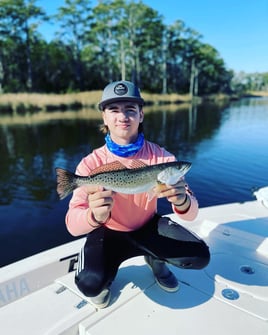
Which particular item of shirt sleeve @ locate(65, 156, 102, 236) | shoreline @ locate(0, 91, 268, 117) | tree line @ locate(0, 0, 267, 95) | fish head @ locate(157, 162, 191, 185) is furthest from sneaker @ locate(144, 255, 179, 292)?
tree line @ locate(0, 0, 267, 95)

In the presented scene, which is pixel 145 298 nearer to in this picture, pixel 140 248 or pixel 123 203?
pixel 140 248

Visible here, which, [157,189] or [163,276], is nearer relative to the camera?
[157,189]

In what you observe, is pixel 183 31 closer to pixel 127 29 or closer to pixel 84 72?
pixel 127 29

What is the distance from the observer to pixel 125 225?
2.56 meters

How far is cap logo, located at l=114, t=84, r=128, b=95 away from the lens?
7.62 feet

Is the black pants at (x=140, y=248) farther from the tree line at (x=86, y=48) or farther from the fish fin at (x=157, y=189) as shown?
the tree line at (x=86, y=48)

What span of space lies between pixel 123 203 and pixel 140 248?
0.41 meters

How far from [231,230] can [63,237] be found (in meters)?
3.12

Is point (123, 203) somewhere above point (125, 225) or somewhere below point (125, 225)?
above

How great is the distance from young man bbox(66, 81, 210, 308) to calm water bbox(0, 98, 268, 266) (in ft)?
9.39

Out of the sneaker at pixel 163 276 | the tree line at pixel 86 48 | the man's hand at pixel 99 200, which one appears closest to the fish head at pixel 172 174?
the man's hand at pixel 99 200

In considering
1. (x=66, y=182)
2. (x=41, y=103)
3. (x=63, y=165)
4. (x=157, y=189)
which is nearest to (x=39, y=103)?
(x=41, y=103)

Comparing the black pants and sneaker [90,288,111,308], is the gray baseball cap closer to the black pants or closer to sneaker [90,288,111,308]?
the black pants

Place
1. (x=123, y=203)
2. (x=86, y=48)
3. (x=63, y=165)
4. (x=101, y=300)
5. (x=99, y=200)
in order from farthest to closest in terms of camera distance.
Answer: (x=86, y=48) → (x=63, y=165) → (x=123, y=203) → (x=101, y=300) → (x=99, y=200)
